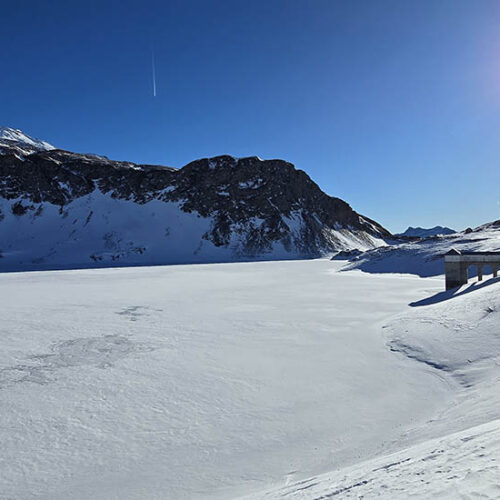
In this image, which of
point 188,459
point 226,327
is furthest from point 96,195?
point 188,459

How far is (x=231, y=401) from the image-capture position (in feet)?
21.3

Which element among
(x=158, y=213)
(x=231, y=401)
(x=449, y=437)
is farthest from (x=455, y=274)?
(x=158, y=213)

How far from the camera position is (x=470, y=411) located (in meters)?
5.45

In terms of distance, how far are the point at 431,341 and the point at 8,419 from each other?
31.5ft

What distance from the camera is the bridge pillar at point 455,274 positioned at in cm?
1950

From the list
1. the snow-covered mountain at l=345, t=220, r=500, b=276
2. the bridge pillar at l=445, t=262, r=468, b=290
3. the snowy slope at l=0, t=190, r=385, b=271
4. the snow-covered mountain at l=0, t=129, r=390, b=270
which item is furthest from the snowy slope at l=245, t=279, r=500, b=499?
the snow-covered mountain at l=0, t=129, r=390, b=270

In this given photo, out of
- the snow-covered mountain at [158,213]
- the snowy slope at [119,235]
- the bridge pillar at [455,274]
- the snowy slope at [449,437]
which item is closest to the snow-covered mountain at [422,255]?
the bridge pillar at [455,274]

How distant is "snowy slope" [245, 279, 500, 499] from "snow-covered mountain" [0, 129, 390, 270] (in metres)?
72.5

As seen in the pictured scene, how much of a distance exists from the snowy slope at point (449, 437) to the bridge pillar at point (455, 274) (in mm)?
9374

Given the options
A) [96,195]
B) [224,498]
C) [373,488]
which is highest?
[96,195]

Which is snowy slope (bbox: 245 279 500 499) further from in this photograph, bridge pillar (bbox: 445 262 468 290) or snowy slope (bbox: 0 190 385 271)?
snowy slope (bbox: 0 190 385 271)

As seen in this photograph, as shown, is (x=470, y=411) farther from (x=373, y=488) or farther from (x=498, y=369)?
(x=373, y=488)

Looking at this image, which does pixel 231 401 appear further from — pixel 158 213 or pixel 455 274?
pixel 158 213

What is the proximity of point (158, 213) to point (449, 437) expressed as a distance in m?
97.6
